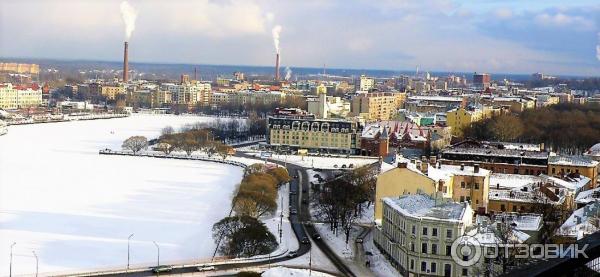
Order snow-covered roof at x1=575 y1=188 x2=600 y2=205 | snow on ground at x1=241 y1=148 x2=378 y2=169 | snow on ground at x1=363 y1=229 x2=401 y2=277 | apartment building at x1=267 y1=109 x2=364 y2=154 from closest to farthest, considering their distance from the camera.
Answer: snow on ground at x1=363 y1=229 x2=401 y2=277
snow-covered roof at x1=575 y1=188 x2=600 y2=205
snow on ground at x1=241 y1=148 x2=378 y2=169
apartment building at x1=267 y1=109 x2=364 y2=154

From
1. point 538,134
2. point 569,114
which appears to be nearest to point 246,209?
point 538,134

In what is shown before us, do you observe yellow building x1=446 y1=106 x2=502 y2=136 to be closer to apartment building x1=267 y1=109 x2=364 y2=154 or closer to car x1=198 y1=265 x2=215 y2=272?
apartment building x1=267 y1=109 x2=364 y2=154

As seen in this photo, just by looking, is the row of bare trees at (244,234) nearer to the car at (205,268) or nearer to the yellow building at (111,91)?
the car at (205,268)

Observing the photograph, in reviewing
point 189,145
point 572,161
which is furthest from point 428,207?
point 189,145

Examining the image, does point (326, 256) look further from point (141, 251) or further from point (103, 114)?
point (103, 114)

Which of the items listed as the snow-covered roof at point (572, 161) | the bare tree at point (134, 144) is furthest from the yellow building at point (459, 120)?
the bare tree at point (134, 144)

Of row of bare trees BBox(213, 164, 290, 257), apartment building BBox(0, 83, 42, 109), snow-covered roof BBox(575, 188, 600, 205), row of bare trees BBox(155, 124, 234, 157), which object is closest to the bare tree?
row of bare trees BBox(155, 124, 234, 157)

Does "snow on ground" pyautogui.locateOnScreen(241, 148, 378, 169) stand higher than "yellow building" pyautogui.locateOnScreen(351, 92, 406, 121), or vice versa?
"yellow building" pyautogui.locateOnScreen(351, 92, 406, 121)
